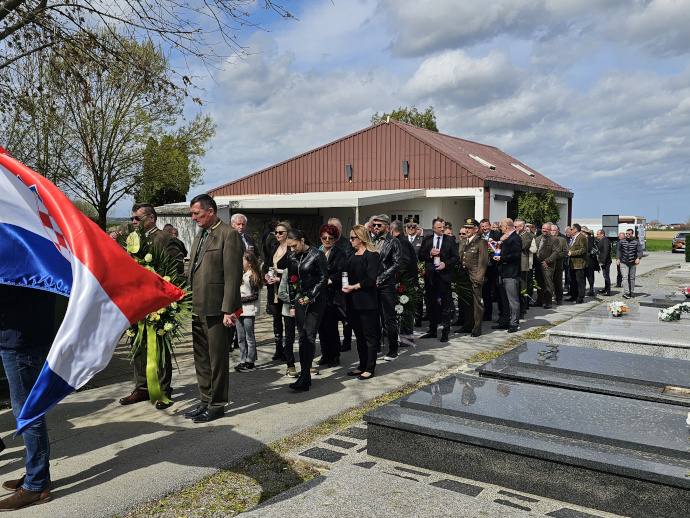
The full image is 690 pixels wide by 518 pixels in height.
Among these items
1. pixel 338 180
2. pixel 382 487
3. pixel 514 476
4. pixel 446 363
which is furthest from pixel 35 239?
pixel 338 180

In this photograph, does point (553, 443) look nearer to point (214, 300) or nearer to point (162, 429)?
point (214, 300)

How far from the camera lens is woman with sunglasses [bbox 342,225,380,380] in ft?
23.3

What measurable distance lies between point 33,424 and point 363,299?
4.04 meters

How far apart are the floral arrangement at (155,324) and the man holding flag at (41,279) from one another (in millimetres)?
1781

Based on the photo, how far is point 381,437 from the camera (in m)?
4.54

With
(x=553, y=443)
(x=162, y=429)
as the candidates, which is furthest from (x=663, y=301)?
(x=162, y=429)

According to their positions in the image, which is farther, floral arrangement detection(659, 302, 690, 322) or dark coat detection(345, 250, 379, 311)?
floral arrangement detection(659, 302, 690, 322)

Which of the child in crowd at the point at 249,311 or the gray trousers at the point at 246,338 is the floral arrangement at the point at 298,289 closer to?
the child in crowd at the point at 249,311

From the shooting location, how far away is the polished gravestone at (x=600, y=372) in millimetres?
5309

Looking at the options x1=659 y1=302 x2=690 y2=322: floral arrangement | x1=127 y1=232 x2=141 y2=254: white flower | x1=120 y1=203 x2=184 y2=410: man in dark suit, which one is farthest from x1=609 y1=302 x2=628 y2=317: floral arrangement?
x1=127 y1=232 x2=141 y2=254: white flower

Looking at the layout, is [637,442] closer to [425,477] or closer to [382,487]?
[425,477]

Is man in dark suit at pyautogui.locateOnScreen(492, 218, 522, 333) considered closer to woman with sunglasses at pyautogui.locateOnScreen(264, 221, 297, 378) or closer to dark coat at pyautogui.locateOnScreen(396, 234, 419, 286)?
dark coat at pyautogui.locateOnScreen(396, 234, 419, 286)

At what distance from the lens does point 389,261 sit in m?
8.24

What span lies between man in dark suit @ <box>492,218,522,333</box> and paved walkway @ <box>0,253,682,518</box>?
250 centimetres
